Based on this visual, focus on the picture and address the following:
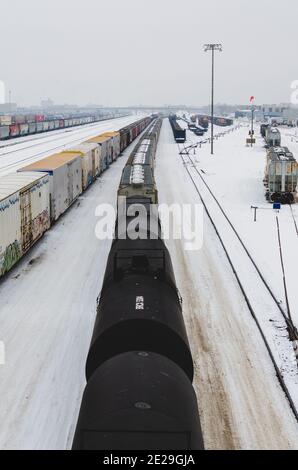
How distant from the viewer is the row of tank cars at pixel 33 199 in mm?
19297

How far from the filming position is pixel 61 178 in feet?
94.7

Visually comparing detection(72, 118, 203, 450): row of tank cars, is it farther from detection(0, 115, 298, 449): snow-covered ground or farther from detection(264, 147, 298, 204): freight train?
detection(264, 147, 298, 204): freight train

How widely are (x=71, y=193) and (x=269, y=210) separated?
15067mm

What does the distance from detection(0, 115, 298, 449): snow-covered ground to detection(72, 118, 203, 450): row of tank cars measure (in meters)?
3.24

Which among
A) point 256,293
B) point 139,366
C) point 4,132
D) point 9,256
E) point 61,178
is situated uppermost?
point 4,132

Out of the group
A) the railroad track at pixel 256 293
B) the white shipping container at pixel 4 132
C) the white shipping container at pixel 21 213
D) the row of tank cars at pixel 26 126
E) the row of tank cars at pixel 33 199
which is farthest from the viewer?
the row of tank cars at pixel 26 126

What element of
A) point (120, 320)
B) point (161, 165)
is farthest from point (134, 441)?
point (161, 165)

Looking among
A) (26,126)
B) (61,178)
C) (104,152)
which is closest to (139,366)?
(61,178)

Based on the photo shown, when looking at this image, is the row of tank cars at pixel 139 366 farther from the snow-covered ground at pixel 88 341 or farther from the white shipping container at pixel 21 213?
the white shipping container at pixel 21 213

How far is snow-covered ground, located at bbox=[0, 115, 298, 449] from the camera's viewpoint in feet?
36.7

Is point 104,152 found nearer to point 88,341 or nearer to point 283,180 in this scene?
point 283,180

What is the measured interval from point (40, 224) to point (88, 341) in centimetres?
1081

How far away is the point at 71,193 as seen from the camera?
32.4m

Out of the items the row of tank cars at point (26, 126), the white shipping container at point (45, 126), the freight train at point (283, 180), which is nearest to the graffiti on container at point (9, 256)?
the freight train at point (283, 180)
